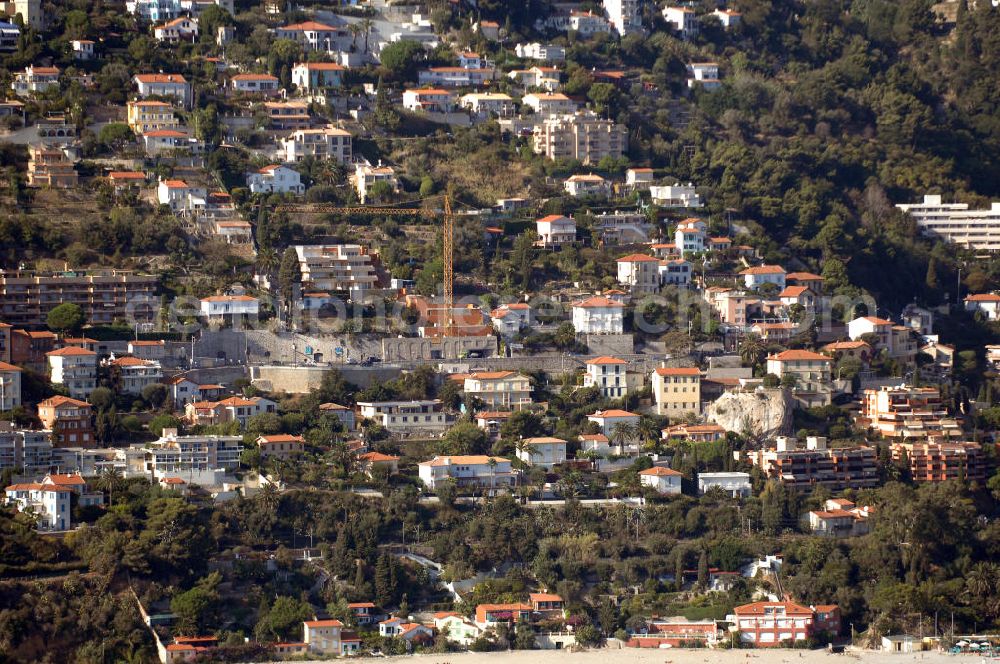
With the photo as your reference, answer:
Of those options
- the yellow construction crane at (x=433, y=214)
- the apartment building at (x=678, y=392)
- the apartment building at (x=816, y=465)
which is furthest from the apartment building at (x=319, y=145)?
the apartment building at (x=816, y=465)

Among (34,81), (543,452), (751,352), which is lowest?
(543,452)

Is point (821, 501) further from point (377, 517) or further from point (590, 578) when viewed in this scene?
point (377, 517)

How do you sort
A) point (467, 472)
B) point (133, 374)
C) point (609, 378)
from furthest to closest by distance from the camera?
point (609, 378), point (133, 374), point (467, 472)

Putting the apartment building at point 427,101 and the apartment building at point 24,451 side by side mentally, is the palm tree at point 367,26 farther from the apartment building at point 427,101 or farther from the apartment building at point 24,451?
the apartment building at point 24,451

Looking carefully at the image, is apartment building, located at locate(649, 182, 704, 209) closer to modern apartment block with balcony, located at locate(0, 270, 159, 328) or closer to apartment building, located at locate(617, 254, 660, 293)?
apartment building, located at locate(617, 254, 660, 293)

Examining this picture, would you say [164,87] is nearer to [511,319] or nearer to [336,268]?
[336,268]

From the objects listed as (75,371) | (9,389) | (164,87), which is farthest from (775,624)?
(164,87)

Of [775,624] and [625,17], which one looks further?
[625,17]

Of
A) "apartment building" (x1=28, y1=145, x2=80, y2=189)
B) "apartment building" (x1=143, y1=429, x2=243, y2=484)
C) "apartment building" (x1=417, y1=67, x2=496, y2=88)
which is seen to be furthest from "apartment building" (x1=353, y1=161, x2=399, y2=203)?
"apartment building" (x1=143, y1=429, x2=243, y2=484)
